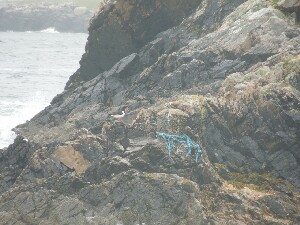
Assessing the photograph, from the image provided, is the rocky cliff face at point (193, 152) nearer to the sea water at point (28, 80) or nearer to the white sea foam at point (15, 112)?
the white sea foam at point (15, 112)

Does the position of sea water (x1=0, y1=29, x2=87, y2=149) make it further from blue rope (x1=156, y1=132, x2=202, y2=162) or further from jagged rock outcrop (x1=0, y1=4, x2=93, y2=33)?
jagged rock outcrop (x1=0, y1=4, x2=93, y2=33)

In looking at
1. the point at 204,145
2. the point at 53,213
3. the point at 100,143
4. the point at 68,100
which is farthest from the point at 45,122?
the point at 204,145

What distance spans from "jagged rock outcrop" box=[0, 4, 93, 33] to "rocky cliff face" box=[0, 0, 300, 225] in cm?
12743

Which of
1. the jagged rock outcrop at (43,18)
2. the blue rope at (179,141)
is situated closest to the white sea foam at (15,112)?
the blue rope at (179,141)

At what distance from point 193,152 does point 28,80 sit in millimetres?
40699

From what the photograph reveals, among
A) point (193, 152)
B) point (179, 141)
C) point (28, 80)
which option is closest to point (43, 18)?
point (28, 80)

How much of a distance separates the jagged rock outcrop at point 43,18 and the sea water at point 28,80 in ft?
216

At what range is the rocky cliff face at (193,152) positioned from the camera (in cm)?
1479

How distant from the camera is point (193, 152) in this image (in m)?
16.1

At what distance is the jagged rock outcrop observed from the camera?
14700cm

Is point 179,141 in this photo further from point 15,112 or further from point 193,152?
point 15,112

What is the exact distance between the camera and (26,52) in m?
79.2

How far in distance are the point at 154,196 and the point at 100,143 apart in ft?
13.5

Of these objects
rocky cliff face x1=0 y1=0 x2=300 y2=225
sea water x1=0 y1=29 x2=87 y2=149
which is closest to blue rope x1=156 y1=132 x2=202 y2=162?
rocky cliff face x1=0 y1=0 x2=300 y2=225
